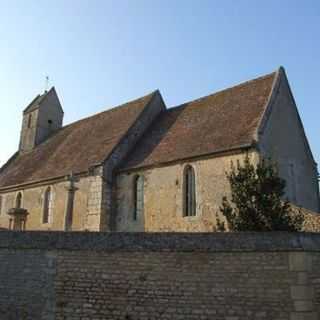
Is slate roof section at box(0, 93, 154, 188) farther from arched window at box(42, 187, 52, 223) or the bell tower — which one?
the bell tower

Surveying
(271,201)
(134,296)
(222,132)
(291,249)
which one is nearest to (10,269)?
(134,296)

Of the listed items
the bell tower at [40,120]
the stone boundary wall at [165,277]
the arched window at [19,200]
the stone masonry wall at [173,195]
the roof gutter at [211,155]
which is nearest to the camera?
the stone boundary wall at [165,277]

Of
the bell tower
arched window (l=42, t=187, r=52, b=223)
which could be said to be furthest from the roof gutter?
the bell tower

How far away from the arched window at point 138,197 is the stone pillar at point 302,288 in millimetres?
10471

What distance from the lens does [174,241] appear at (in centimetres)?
777

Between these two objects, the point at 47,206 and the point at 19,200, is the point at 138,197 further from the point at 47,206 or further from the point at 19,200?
the point at 19,200

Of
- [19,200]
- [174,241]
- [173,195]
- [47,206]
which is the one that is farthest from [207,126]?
[19,200]

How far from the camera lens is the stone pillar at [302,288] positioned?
720 centimetres

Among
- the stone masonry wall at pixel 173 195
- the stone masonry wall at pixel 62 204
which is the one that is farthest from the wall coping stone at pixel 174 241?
the stone masonry wall at pixel 62 204

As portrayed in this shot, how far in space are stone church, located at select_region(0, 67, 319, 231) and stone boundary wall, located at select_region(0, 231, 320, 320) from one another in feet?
23.3

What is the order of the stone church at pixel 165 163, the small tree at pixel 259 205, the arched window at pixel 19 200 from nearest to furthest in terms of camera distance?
1. the small tree at pixel 259 205
2. the stone church at pixel 165 163
3. the arched window at pixel 19 200

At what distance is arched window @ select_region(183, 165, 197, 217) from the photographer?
1586 centimetres

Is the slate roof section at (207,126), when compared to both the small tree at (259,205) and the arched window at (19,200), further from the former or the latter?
the arched window at (19,200)

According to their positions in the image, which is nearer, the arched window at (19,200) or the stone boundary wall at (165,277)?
the stone boundary wall at (165,277)
